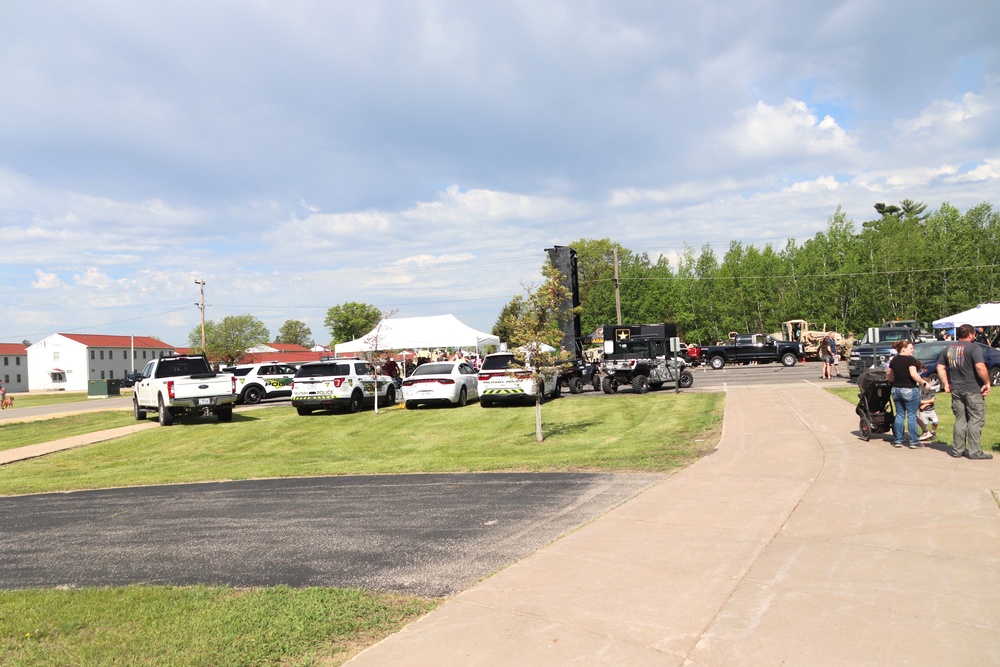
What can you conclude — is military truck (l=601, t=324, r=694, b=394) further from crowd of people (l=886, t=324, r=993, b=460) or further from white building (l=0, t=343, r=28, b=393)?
white building (l=0, t=343, r=28, b=393)

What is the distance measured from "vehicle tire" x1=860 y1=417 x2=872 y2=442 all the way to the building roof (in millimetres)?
89168

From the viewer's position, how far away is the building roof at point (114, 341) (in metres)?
92.4

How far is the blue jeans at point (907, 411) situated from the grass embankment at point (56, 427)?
20216 millimetres

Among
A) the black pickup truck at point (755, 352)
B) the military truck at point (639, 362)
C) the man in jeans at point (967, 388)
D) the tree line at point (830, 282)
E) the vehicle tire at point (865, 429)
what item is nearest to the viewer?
the man in jeans at point (967, 388)

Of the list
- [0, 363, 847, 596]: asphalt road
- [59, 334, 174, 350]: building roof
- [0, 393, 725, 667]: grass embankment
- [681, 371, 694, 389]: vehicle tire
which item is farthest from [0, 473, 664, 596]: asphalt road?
[59, 334, 174, 350]: building roof

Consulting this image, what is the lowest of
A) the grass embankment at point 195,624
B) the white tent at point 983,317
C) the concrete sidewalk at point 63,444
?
the concrete sidewalk at point 63,444

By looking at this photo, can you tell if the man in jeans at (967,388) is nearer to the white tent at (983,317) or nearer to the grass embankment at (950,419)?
the grass embankment at (950,419)

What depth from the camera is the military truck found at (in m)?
25.3

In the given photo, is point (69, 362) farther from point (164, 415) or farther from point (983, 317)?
point (983, 317)

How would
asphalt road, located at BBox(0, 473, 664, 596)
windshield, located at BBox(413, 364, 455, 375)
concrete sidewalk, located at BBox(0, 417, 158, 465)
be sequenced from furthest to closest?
windshield, located at BBox(413, 364, 455, 375), concrete sidewalk, located at BBox(0, 417, 158, 465), asphalt road, located at BBox(0, 473, 664, 596)

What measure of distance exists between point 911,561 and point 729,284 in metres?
63.9

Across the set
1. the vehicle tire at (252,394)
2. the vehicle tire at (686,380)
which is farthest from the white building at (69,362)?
the vehicle tire at (686,380)

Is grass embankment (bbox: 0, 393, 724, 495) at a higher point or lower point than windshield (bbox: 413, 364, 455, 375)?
lower

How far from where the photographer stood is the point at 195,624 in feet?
15.3
